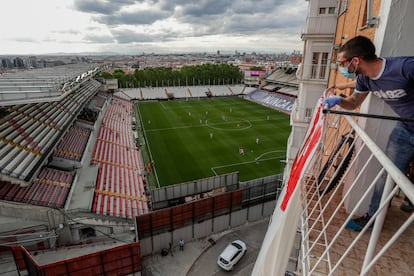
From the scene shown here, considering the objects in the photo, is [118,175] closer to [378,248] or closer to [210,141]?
[210,141]

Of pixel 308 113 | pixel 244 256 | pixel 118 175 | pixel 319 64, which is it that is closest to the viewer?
pixel 319 64

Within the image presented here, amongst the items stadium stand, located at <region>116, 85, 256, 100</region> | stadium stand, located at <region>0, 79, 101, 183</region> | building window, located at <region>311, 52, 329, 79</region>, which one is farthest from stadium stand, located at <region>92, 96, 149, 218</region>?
stadium stand, located at <region>116, 85, 256, 100</region>

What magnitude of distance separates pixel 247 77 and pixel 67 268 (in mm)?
71688

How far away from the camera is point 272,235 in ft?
8.86

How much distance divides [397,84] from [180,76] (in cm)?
7533

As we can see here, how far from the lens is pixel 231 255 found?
41.0 feet

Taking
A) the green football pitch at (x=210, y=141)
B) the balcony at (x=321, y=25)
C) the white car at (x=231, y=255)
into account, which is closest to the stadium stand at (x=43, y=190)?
the green football pitch at (x=210, y=141)

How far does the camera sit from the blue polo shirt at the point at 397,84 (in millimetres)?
2557

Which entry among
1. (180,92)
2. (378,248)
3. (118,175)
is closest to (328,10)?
(378,248)

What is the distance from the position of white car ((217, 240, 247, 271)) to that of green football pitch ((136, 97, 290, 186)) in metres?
8.57

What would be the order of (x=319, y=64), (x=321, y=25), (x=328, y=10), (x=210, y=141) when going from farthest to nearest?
(x=210, y=141) < (x=319, y=64) < (x=321, y=25) < (x=328, y=10)

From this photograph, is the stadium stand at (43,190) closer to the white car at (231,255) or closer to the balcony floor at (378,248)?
the white car at (231,255)

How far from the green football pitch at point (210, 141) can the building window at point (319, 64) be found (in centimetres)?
1159

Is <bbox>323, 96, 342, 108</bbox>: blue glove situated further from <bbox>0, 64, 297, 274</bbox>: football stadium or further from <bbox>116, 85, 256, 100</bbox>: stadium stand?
<bbox>116, 85, 256, 100</bbox>: stadium stand
